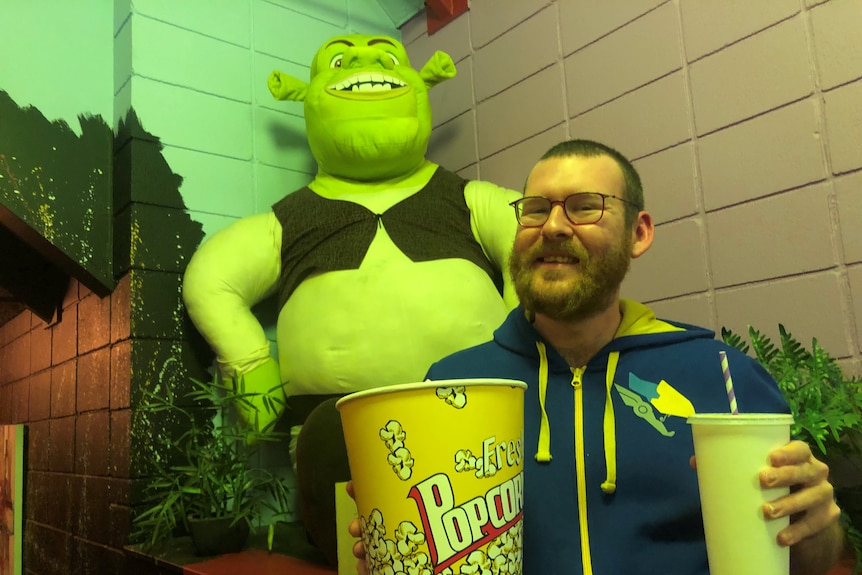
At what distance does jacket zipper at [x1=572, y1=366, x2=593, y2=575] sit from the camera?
80 centimetres

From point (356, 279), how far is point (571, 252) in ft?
2.25

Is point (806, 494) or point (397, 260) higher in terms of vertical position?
point (397, 260)

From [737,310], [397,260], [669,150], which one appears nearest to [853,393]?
[737,310]

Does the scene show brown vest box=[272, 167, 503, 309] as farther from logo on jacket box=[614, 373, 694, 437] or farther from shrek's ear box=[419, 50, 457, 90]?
logo on jacket box=[614, 373, 694, 437]

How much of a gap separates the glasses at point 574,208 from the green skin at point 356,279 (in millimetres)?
553

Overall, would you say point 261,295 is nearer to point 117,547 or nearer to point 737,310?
point 117,547

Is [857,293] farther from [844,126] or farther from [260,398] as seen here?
[260,398]

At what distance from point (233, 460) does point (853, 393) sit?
3.98 ft

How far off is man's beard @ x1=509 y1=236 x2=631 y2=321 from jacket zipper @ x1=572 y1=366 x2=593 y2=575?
83 millimetres

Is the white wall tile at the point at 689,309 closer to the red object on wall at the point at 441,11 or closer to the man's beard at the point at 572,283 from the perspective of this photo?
the man's beard at the point at 572,283

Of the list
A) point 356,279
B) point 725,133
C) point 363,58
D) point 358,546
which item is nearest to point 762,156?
point 725,133

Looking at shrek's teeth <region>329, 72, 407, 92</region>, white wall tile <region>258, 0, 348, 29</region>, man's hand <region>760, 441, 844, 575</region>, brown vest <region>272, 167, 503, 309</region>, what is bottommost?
man's hand <region>760, 441, 844, 575</region>

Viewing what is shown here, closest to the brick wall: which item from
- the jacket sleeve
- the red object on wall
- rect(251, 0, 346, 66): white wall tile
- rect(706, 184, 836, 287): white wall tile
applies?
the jacket sleeve

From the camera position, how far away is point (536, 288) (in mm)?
917
